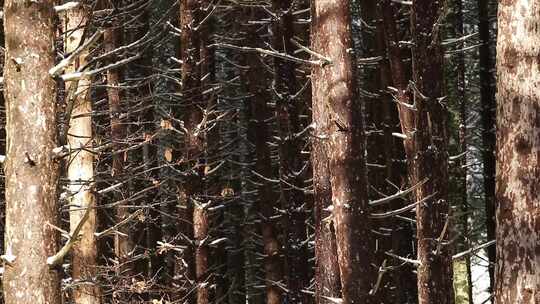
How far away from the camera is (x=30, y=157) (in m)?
4.73

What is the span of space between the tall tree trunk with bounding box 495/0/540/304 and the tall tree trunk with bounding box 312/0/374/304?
1.53m

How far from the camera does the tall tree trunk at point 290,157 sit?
42.7 feet

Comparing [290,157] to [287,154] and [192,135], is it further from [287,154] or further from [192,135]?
[192,135]

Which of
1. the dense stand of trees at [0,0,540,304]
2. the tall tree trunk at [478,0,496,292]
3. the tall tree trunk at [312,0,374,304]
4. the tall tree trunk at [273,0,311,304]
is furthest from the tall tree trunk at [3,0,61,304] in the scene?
the tall tree trunk at [478,0,496,292]

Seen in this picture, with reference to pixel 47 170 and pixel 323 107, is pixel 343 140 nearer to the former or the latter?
pixel 323 107

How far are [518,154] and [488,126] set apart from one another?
13.5 meters

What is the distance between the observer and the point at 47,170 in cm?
479

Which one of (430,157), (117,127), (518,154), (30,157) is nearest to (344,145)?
(518,154)

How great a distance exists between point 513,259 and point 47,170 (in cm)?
323

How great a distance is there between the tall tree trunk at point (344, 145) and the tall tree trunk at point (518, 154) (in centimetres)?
153

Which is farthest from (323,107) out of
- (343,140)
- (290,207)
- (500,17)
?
(290,207)

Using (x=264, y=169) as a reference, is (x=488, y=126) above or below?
above

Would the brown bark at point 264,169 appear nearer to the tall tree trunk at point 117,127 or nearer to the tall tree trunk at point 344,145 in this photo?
the tall tree trunk at point 117,127

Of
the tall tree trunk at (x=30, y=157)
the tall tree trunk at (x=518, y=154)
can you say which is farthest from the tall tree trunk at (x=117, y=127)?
the tall tree trunk at (x=518, y=154)
